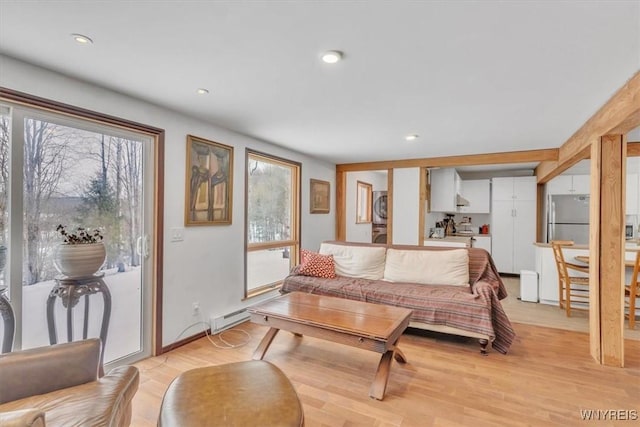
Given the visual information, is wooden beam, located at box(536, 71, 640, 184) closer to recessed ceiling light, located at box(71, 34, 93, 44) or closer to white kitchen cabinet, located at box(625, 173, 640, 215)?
white kitchen cabinet, located at box(625, 173, 640, 215)

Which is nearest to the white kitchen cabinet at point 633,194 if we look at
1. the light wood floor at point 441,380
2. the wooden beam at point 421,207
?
the light wood floor at point 441,380

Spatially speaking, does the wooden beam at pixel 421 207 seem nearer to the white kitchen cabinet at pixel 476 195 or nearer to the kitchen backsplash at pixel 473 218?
the kitchen backsplash at pixel 473 218

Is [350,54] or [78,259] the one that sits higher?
[350,54]

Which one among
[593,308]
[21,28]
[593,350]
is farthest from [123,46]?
[593,350]

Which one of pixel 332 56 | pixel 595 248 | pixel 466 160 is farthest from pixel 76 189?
pixel 466 160

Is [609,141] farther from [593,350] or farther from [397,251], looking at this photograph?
[397,251]

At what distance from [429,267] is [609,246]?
1.55m

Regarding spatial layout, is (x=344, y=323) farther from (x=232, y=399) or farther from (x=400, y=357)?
(x=232, y=399)

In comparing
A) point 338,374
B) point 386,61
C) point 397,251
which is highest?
point 386,61

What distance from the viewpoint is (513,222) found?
6.19 metres

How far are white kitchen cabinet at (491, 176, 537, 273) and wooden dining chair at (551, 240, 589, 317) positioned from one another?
2.03 m

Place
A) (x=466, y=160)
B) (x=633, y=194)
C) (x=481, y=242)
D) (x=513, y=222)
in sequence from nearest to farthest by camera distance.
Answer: (x=466, y=160), (x=633, y=194), (x=513, y=222), (x=481, y=242)

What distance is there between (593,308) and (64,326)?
428 centimetres

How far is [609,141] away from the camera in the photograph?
102 inches
